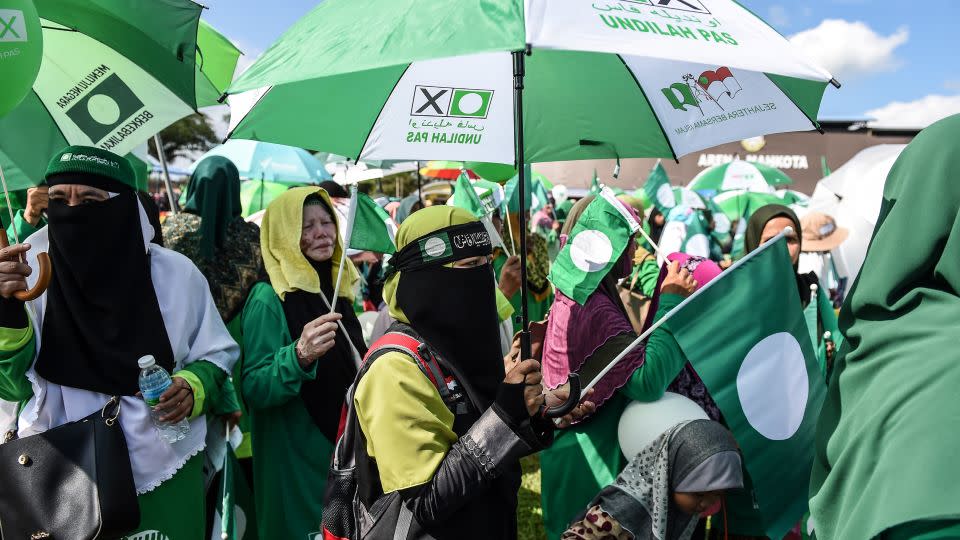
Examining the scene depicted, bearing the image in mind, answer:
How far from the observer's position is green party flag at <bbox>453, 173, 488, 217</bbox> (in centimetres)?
563

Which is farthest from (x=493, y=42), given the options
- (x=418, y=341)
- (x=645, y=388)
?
(x=645, y=388)

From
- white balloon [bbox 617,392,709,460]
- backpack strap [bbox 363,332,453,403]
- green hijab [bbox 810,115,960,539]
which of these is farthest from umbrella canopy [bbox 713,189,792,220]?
green hijab [bbox 810,115,960,539]

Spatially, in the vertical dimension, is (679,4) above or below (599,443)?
above

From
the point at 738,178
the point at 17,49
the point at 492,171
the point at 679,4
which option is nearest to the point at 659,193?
the point at 738,178

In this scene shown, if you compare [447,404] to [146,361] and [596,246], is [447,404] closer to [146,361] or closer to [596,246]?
[146,361]

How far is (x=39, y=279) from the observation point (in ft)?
6.93

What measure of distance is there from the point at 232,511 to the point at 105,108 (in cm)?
181

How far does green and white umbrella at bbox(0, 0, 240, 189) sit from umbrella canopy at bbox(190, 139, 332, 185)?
15.1 feet

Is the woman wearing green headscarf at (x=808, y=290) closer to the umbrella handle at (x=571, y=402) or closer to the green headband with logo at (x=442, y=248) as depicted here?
the umbrella handle at (x=571, y=402)

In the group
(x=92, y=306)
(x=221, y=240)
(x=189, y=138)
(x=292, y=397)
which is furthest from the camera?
(x=189, y=138)

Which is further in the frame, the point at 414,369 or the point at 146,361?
the point at 146,361

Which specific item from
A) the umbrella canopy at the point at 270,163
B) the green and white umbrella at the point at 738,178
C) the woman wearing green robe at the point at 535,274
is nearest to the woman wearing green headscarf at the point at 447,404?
the woman wearing green robe at the point at 535,274

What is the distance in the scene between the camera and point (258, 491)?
124 inches

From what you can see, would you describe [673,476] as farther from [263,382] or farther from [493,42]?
[493,42]
